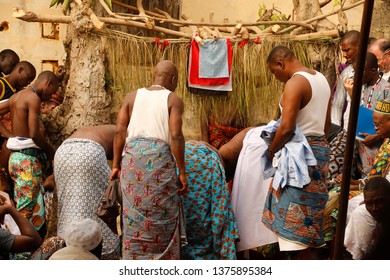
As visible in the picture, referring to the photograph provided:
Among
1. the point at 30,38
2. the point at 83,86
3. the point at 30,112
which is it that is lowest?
the point at 30,112

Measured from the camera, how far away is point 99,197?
6645mm

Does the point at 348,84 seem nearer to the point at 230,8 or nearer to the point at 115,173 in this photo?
the point at 115,173

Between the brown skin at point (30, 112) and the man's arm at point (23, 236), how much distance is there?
4.36ft

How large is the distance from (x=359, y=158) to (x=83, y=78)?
8.94ft

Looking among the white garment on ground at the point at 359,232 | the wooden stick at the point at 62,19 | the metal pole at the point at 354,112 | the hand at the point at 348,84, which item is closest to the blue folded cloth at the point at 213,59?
the wooden stick at the point at 62,19

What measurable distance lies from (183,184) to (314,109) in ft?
3.51

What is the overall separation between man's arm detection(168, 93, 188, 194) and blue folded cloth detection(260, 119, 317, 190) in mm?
609

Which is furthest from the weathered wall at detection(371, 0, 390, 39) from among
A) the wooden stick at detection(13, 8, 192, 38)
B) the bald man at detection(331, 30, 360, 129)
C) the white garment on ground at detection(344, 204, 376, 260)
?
the white garment on ground at detection(344, 204, 376, 260)

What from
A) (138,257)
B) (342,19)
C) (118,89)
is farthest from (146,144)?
(342,19)

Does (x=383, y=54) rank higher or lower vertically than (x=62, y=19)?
lower

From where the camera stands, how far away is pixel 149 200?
588 centimetres

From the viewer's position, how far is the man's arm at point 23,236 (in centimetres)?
558

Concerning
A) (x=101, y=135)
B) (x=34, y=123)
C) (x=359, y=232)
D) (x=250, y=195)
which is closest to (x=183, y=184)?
(x=250, y=195)

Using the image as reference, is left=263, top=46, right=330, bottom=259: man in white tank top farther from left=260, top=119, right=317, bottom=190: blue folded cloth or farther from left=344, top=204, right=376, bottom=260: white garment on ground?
left=344, top=204, right=376, bottom=260: white garment on ground
